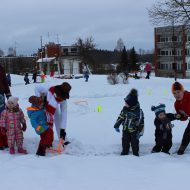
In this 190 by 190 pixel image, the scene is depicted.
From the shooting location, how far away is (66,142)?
280 inches

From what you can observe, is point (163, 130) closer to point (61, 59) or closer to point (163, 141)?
point (163, 141)

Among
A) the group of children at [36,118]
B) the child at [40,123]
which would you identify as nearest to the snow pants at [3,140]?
the group of children at [36,118]

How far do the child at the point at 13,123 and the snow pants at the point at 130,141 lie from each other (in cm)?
185

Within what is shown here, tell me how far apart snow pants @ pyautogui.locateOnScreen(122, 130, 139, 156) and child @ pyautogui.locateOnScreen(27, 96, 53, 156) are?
1.36 meters

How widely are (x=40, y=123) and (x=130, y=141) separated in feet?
5.54

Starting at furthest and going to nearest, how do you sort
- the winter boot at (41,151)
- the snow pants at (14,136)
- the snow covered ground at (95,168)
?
the snow pants at (14,136) → the winter boot at (41,151) → the snow covered ground at (95,168)

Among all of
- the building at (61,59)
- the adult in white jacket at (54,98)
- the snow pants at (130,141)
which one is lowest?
the snow pants at (130,141)

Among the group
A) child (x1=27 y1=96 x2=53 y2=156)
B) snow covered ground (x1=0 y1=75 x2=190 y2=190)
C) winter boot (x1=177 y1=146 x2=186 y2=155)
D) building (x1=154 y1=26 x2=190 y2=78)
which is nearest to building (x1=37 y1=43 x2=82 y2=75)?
building (x1=154 y1=26 x2=190 y2=78)

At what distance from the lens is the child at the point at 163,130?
255 inches

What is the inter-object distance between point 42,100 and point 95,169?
209 cm

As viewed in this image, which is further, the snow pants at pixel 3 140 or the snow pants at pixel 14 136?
the snow pants at pixel 3 140

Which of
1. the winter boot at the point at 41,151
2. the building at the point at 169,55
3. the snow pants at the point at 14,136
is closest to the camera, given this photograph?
the winter boot at the point at 41,151

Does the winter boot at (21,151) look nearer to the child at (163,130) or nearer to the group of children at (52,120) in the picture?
the group of children at (52,120)

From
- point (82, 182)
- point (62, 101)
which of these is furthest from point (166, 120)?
point (82, 182)
